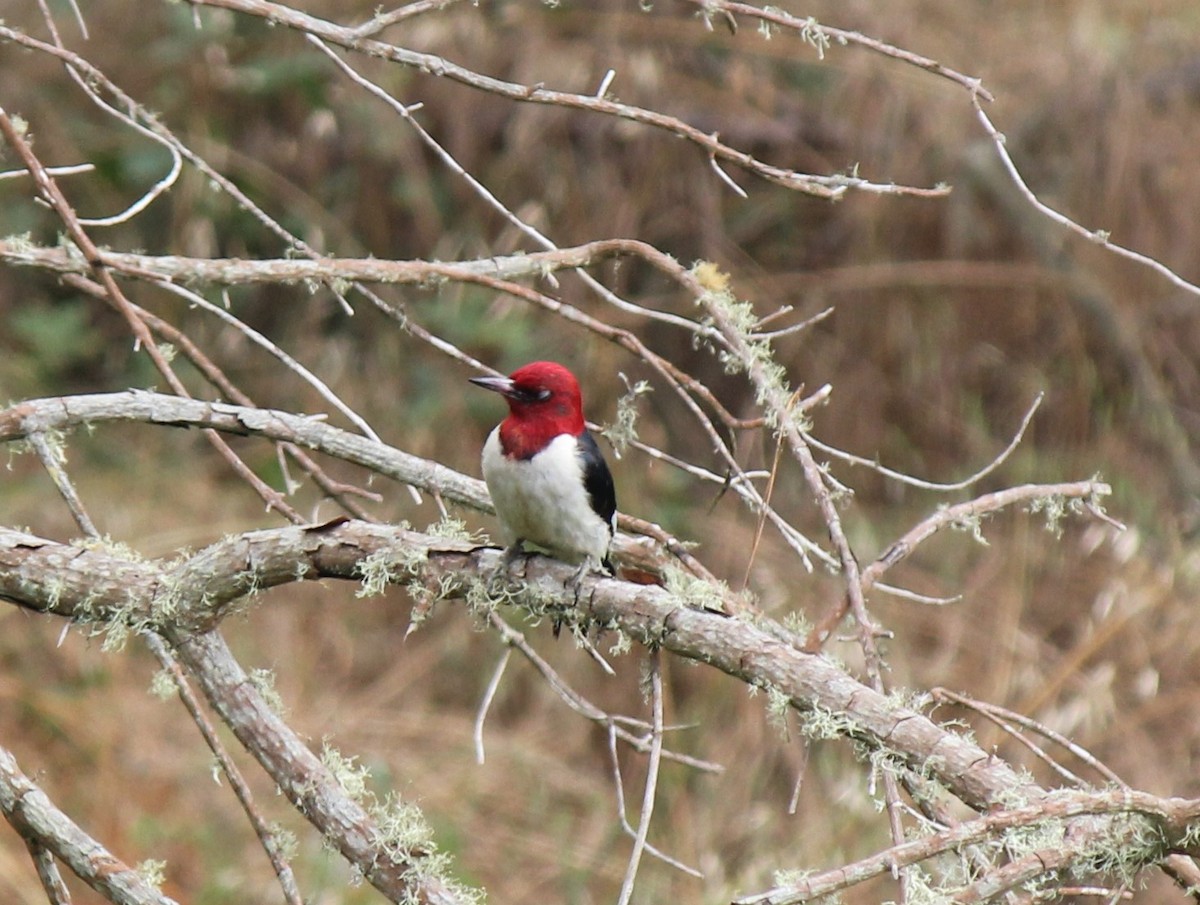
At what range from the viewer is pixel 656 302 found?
718 cm

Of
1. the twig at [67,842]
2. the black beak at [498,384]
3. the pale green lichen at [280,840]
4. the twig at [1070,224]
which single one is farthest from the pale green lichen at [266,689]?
the twig at [1070,224]

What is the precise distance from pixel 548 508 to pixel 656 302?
4175mm

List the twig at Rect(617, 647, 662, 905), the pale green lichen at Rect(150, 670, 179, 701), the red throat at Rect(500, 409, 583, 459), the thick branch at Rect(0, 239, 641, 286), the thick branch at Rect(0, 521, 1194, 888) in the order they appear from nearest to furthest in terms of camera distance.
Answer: the twig at Rect(617, 647, 662, 905), the thick branch at Rect(0, 521, 1194, 888), the pale green lichen at Rect(150, 670, 179, 701), the thick branch at Rect(0, 239, 641, 286), the red throat at Rect(500, 409, 583, 459)

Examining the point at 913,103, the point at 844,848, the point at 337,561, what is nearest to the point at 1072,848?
the point at 337,561

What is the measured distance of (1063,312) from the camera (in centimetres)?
737

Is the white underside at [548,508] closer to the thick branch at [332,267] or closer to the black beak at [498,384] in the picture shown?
the black beak at [498,384]

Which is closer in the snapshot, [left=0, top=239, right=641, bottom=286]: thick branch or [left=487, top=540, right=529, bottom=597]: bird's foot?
[left=487, top=540, right=529, bottom=597]: bird's foot

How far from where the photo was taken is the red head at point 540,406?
326cm

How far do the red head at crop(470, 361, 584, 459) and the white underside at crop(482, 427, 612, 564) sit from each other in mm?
75

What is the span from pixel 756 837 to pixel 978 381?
256cm

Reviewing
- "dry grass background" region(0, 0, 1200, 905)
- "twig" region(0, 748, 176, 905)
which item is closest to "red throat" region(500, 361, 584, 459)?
"twig" region(0, 748, 176, 905)

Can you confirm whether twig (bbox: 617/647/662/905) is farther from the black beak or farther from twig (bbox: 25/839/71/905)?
the black beak

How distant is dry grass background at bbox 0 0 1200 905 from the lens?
6.76 metres

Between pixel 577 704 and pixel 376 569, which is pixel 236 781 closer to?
pixel 376 569
